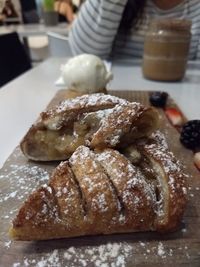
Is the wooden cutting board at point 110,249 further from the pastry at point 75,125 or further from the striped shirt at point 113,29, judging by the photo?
the striped shirt at point 113,29

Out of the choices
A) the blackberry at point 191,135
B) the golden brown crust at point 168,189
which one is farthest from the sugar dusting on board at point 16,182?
the blackberry at point 191,135

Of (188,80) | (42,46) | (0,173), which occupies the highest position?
(0,173)

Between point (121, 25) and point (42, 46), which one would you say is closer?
point (121, 25)

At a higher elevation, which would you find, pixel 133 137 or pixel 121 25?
pixel 133 137

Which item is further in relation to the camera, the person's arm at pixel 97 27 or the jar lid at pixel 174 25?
the person's arm at pixel 97 27

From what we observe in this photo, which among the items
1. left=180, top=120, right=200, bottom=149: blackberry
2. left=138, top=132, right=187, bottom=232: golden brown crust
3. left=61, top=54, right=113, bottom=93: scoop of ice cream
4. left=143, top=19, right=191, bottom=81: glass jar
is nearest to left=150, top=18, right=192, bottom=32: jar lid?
left=143, top=19, right=191, bottom=81: glass jar

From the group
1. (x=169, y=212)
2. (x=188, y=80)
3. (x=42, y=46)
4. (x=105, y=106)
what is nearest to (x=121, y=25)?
(x=188, y=80)

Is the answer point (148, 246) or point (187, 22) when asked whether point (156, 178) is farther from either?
point (187, 22)
